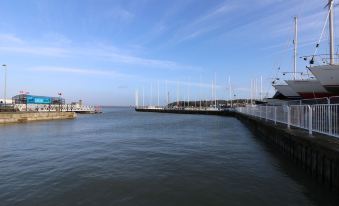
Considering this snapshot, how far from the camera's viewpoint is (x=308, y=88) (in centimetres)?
3275

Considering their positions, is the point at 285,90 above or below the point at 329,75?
below

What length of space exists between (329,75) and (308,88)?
9.52 m

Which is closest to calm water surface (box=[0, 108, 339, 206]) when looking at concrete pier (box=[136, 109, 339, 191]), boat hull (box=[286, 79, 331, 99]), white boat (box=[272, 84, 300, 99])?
concrete pier (box=[136, 109, 339, 191])

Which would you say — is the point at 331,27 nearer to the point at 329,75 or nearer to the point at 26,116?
the point at 329,75

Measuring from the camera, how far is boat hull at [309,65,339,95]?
23.1 meters

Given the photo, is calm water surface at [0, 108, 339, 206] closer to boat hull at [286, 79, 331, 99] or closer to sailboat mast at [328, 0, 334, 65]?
sailboat mast at [328, 0, 334, 65]

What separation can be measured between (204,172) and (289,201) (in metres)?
3.60

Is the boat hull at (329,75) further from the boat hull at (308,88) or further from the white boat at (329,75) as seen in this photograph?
the boat hull at (308,88)

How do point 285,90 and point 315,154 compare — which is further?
point 285,90

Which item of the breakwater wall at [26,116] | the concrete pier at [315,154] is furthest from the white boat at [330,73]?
the breakwater wall at [26,116]

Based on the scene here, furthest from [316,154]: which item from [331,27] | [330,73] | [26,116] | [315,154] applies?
[26,116]

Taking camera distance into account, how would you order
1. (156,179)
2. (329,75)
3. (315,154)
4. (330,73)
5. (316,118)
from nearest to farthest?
(315,154) < (156,179) < (316,118) < (330,73) < (329,75)

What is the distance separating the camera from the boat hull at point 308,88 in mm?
31134

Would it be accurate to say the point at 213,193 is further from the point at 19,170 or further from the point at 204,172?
the point at 19,170
